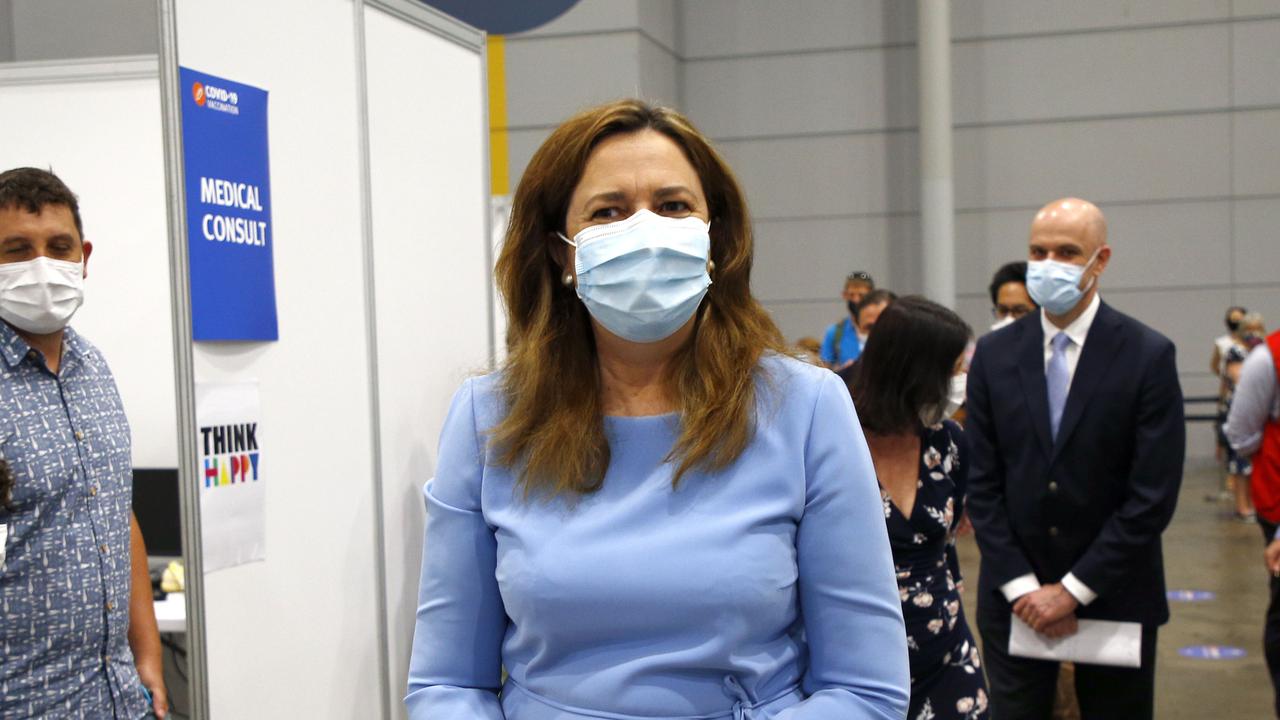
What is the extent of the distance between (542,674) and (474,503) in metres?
0.22

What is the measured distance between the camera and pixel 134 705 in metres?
2.51

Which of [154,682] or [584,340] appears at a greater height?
[584,340]

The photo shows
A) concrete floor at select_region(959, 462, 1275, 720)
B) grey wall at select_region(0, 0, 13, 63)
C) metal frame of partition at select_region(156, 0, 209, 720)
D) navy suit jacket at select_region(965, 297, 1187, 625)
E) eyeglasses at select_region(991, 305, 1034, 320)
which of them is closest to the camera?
metal frame of partition at select_region(156, 0, 209, 720)

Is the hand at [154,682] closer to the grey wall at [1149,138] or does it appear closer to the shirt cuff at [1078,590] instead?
the shirt cuff at [1078,590]

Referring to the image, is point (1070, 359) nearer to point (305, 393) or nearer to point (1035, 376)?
point (1035, 376)

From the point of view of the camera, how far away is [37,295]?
8.12 feet

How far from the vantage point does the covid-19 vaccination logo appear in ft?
8.25

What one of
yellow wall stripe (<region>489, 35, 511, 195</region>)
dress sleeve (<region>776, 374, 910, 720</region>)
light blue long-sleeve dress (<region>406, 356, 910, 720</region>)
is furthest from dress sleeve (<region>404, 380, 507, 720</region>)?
yellow wall stripe (<region>489, 35, 511, 195</region>)

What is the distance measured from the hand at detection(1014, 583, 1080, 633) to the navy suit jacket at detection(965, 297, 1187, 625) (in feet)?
0.21

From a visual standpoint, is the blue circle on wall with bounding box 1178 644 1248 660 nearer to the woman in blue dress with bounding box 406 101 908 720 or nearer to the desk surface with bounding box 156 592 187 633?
the desk surface with bounding box 156 592 187 633

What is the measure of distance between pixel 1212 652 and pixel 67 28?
856 centimetres

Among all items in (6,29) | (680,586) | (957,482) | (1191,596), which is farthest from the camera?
(6,29)

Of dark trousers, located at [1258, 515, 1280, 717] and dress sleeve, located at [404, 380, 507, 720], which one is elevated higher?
dress sleeve, located at [404, 380, 507, 720]

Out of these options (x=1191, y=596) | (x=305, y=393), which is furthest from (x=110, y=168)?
(x=1191, y=596)
